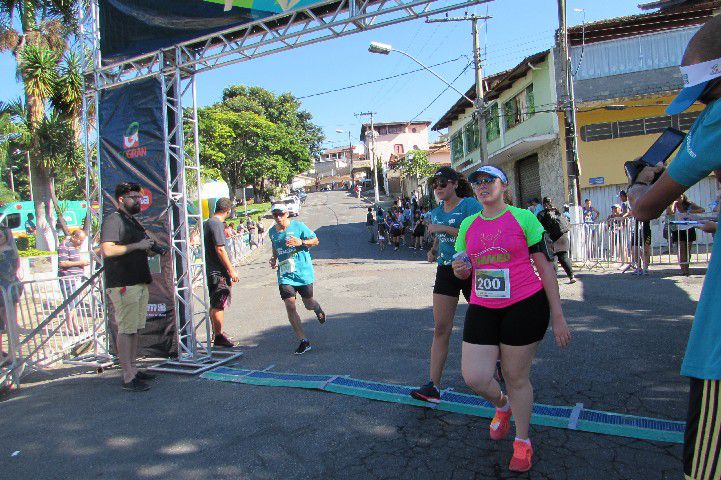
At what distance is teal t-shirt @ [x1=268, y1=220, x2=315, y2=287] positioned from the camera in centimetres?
631

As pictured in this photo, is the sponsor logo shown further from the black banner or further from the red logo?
the red logo

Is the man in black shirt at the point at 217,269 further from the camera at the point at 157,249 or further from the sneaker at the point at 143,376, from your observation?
the sneaker at the point at 143,376

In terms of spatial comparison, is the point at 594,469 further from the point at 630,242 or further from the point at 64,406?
the point at 630,242

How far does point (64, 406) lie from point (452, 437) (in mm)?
3735

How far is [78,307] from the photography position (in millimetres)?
7406

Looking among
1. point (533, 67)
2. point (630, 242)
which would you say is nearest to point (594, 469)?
point (630, 242)

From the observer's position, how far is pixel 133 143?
245 inches

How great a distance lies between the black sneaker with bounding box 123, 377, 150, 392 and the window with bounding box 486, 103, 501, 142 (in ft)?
73.8

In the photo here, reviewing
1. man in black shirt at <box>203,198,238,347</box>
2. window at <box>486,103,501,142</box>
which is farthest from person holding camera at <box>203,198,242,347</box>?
window at <box>486,103,501,142</box>

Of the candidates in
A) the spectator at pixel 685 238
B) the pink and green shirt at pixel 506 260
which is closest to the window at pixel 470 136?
the spectator at pixel 685 238

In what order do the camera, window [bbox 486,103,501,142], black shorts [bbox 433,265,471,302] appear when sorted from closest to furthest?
black shorts [bbox 433,265,471,302] → the camera → window [bbox 486,103,501,142]

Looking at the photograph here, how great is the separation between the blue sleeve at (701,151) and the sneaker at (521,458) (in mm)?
1924

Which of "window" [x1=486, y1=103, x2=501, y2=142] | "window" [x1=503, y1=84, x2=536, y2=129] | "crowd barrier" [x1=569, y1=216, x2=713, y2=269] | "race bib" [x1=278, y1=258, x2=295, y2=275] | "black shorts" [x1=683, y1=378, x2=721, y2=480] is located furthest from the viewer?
"window" [x1=486, y1=103, x2=501, y2=142]

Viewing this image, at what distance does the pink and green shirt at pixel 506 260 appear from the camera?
3133 mm
